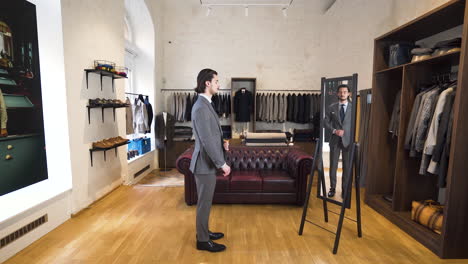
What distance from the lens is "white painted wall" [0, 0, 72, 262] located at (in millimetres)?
2500

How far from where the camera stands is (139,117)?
4.92 meters

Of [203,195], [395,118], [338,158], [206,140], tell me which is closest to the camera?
[206,140]

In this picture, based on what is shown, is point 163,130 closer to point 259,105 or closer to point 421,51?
point 259,105

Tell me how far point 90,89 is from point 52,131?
770mm

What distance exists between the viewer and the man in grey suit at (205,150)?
2033 mm

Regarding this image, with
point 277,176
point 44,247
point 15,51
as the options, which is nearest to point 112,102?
point 15,51

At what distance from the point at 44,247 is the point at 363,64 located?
217 inches

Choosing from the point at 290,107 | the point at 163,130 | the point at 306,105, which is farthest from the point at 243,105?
the point at 163,130

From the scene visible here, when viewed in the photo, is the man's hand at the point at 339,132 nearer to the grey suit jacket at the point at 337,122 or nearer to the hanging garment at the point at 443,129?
the grey suit jacket at the point at 337,122

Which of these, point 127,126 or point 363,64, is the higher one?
point 363,64

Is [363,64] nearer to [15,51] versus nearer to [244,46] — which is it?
[244,46]

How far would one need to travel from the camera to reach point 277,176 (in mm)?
3426

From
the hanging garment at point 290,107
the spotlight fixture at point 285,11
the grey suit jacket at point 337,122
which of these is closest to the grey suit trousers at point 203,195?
the grey suit jacket at point 337,122

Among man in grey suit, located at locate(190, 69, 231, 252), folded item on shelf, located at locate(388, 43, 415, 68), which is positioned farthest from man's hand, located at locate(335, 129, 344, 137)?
folded item on shelf, located at locate(388, 43, 415, 68)
